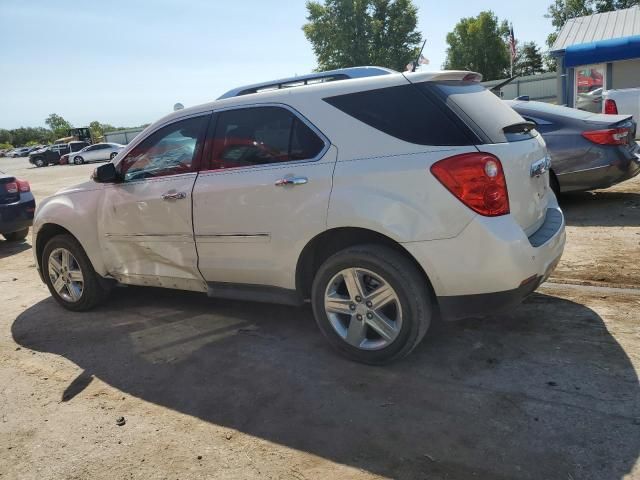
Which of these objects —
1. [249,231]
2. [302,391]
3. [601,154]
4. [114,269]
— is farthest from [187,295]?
[601,154]

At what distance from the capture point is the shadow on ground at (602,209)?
6398 millimetres

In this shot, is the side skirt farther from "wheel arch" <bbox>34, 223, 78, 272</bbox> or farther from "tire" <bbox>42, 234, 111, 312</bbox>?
"wheel arch" <bbox>34, 223, 78, 272</bbox>

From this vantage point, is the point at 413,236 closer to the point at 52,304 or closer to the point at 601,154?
the point at 52,304

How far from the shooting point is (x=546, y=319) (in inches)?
153

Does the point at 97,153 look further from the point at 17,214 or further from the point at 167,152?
the point at 167,152

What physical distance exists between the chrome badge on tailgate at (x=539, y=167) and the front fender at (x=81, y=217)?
11.2ft

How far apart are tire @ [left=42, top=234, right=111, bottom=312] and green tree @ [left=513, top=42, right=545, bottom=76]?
73.2m

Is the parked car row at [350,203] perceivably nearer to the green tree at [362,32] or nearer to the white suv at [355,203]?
the white suv at [355,203]

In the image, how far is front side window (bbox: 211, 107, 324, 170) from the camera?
11.4 ft

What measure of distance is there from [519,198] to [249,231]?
5.72 feet

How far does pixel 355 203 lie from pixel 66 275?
3.17 meters

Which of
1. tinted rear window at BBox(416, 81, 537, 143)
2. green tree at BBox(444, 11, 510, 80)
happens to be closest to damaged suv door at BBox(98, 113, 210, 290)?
tinted rear window at BBox(416, 81, 537, 143)

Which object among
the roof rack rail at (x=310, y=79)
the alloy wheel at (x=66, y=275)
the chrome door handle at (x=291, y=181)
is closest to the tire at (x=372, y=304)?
the chrome door handle at (x=291, y=181)

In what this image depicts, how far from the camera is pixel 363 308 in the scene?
11.0 feet
